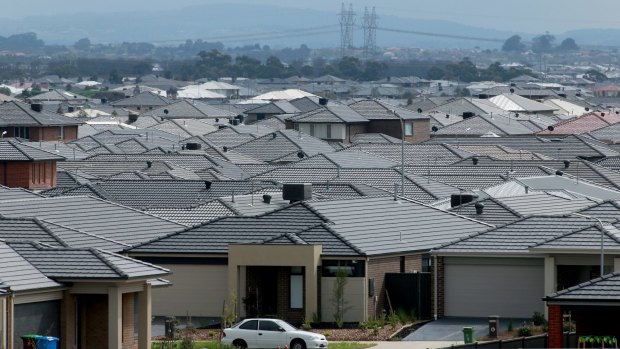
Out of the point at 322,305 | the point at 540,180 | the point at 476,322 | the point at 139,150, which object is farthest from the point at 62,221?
the point at 139,150

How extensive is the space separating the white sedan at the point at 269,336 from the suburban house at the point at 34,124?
6387 cm

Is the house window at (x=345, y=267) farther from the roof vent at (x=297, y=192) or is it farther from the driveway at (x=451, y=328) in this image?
the roof vent at (x=297, y=192)

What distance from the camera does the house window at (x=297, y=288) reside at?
4809 cm

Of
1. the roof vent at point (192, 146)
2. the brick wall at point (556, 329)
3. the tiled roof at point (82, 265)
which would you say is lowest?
the brick wall at point (556, 329)

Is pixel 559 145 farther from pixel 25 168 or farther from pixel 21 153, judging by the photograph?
pixel 25 168

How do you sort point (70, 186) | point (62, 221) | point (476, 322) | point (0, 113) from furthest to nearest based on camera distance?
point (0, 113) → point (70, 186) → point (62, 221) → point (476, 322)

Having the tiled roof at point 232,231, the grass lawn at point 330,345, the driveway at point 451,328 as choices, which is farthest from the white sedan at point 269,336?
the tiled roof at point 232,231

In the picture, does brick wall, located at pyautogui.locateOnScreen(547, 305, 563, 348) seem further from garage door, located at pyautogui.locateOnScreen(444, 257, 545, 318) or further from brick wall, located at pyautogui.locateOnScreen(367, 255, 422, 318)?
brick wall, located at pyautogui.locateOnScreen(367, 255, 422, 318)

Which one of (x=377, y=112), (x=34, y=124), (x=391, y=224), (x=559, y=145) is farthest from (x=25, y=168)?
(x=377, y=112)

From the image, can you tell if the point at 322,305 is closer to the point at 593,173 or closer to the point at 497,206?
the point at 497,206

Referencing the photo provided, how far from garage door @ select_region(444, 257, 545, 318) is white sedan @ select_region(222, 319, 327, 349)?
6.81m

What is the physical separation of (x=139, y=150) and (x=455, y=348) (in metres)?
66.5

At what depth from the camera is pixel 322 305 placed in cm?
4791

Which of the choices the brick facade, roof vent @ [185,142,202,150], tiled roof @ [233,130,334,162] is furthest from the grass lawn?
roof vent @ [185,142,202,150]
